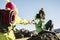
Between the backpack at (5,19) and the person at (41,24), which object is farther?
the person at (41,24)

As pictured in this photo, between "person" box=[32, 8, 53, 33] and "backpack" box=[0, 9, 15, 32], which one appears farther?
"person" box=[32, 8, 53, 33]

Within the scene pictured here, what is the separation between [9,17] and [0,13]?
10.1 inches

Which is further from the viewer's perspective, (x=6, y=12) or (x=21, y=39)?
(x=21, y=39)

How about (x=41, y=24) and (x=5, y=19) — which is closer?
(x=5, y=19)

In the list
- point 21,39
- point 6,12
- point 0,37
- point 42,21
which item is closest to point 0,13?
point 6,12

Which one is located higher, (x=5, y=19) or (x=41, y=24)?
(x=5, y=19)

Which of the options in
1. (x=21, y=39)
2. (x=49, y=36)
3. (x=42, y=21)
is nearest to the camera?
(x=49, y=36)

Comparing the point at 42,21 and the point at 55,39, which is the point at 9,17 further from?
the point at 42,21

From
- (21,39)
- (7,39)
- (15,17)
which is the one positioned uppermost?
(15,17)

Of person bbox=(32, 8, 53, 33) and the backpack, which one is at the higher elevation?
the backpack

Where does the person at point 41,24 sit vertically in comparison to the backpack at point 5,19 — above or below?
below

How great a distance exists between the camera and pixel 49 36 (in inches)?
493

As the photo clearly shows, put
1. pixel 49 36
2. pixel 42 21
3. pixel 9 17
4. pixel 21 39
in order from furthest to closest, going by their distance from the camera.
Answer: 1. pixel 21 39
2. pixel 42 21
3. pixel 49 36
4. pixel 9 17

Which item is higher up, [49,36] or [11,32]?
[11,32]
